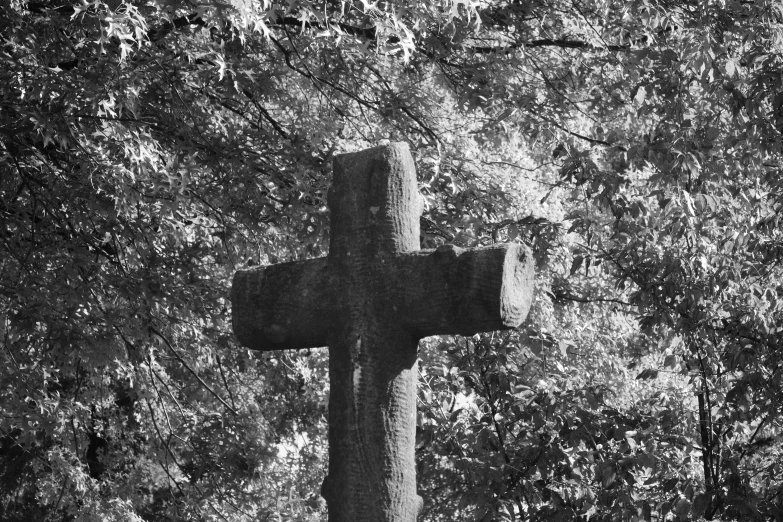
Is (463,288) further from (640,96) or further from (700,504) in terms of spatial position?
(640,96)

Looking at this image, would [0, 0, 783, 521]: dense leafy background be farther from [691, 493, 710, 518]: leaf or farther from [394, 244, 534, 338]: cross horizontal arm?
[394, 244, 534, 338]: cross horizontal arm

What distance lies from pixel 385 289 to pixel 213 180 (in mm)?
5014

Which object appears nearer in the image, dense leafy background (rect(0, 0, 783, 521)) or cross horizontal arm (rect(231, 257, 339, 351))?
cross horizontal arm (rect(231, 257, 339, 351))

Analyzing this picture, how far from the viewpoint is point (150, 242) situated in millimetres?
8234

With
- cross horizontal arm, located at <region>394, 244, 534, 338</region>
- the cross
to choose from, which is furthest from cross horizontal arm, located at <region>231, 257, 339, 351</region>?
cross horizontal arm, located at <region>394, 244, 534, 338</region>

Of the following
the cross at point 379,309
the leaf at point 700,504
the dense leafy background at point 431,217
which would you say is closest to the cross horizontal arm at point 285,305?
the cross at point 379,309

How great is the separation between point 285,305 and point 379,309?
0.38 m

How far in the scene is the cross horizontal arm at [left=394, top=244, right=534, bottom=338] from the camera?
3287 millimetres

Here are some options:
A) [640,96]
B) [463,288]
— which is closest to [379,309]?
[463,288]

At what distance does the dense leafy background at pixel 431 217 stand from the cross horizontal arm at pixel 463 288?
2653mm

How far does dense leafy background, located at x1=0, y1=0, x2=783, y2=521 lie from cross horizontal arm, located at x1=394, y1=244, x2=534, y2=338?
2.65 meters

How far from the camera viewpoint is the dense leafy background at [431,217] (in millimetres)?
6422

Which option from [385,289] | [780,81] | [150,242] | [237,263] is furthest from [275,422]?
[385,289]

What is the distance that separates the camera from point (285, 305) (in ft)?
11.9
